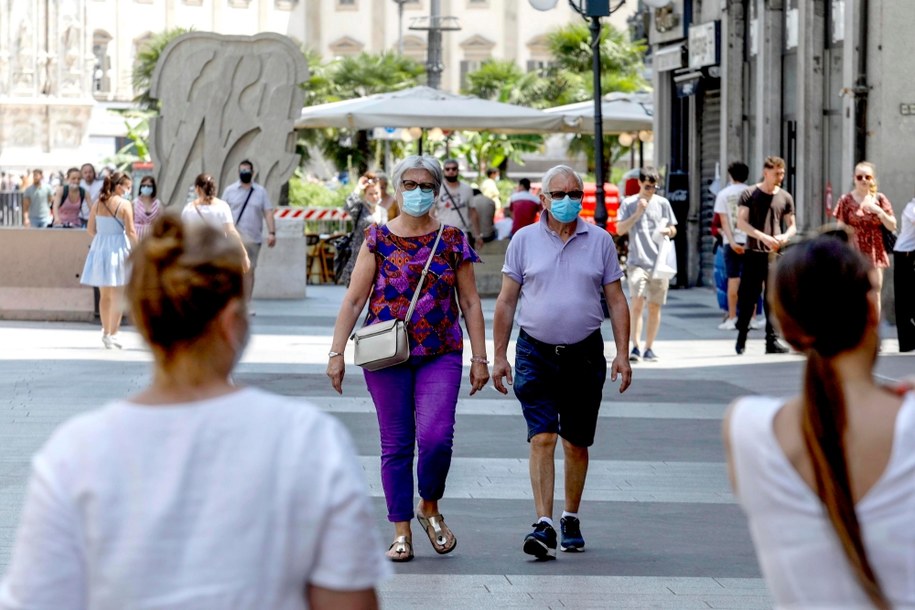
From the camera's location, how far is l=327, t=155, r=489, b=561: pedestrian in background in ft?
24.3

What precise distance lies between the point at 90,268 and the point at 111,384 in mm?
3554

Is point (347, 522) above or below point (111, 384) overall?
above

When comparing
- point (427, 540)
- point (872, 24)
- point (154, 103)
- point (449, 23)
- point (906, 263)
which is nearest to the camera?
point (427, 540)

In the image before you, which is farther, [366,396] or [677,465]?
[366,396]

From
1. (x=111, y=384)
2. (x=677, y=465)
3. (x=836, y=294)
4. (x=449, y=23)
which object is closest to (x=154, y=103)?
(x=449, y=23)

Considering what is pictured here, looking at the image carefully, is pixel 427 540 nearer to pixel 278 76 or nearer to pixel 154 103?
pixel 278 76

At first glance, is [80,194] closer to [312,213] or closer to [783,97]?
[312,213]

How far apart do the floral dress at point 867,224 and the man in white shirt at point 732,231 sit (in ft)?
3.34

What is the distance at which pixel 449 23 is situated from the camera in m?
93.2

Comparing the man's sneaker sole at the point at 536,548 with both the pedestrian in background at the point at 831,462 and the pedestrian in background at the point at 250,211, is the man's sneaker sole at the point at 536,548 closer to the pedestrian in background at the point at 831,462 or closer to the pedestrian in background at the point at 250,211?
the pedestrian in background at the point at 831,462

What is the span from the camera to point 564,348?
25.4 feet

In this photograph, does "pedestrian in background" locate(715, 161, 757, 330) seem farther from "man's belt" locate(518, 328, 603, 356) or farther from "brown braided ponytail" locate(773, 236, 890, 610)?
"brown braided ponytail" locate(773, 236, 890, 610)

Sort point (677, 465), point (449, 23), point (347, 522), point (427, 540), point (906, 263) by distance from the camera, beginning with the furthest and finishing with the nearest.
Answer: point (449, 23), point (906, 263), point (677, 465), point (427, 540), point (347, 522)

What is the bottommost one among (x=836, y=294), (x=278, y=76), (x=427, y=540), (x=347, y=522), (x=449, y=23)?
(x=427, y=540)
